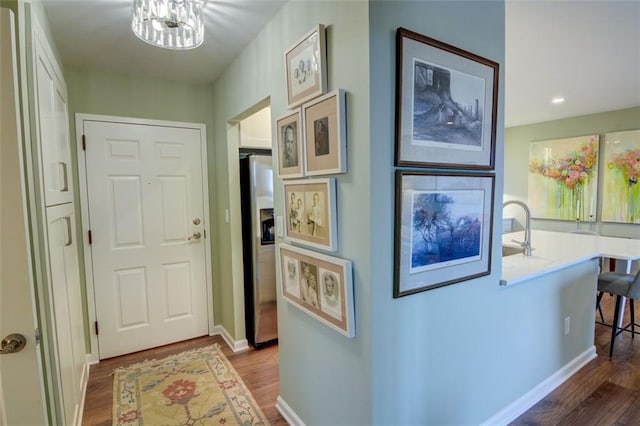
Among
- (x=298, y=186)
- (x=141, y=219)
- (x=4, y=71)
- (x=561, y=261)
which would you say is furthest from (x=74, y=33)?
(x=561, y=261)

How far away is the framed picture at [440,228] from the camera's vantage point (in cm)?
134

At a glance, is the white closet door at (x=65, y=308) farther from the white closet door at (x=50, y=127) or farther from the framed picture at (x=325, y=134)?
the framed picture at (x=325, y=134)

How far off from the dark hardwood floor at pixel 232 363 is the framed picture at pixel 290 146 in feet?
4.90

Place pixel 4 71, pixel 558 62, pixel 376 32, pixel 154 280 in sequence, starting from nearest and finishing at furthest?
pixel 4 71, pixel 376 32, pixel 558 62, pixel 154 280

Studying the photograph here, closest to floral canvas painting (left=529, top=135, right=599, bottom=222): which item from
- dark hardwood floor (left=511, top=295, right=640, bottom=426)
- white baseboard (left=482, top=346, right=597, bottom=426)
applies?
dark hardwood floor (left=511, top=295, right=640, bottom=426)

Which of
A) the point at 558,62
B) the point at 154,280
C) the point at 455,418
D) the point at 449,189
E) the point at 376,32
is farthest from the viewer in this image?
the point at 154,280

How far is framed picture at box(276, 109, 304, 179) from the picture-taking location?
5.32 ft

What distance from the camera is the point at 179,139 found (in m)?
2.93

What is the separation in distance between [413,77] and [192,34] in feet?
3.69

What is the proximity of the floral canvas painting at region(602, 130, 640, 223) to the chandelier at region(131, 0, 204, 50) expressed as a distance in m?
5.21

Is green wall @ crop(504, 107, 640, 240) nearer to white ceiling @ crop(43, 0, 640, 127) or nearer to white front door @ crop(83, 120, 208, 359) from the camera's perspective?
white ceiling @ crop(43, 0, 640, 127)

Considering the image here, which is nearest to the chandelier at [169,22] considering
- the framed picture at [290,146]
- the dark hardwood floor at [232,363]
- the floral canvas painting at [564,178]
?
the framed picture at [290,146]

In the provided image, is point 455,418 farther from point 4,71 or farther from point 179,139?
point 179,139

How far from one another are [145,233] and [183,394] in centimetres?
135
